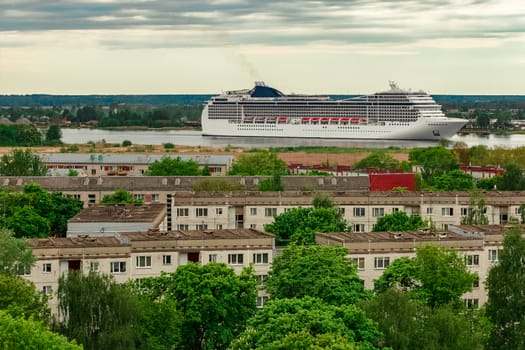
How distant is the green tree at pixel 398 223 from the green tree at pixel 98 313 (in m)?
19.9

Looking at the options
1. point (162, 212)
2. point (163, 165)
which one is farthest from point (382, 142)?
point (162, 212)

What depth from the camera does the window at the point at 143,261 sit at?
38.8 meters

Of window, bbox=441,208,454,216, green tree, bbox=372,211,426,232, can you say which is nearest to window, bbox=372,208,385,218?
window, bbox=441,208,454,216

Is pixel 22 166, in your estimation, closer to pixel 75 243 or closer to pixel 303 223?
pixel 303 223

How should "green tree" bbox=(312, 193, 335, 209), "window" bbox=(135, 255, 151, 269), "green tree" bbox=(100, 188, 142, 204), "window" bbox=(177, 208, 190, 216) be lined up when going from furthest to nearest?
"green tree" bbox=(100, 188, 142, 204)
"window" bbox=(177, 208, 190, 216)
"green tree" bbox=(312, 193, 335, 209)
"window" bbox=(135, 255, 151, 269)

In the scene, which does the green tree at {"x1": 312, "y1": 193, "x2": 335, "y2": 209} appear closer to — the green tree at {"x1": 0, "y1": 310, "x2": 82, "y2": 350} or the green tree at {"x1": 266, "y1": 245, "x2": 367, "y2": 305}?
the green tree at {"x1": 266, "y1": 245, "x2": 367, "y2": 305}

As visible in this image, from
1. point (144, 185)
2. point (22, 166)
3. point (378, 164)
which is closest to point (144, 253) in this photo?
point (144, 185)

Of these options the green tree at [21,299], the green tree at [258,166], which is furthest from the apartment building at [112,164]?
the green tree at [21,299]

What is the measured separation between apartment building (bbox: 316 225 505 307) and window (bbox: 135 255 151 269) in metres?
5.98

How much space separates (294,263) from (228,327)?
292 centimetres

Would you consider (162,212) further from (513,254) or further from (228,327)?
(513,254)

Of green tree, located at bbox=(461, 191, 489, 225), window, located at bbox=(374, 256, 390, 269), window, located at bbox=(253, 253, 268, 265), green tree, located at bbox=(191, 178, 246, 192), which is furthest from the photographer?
green tree, located at bbox=(191, 178, 246, 192)

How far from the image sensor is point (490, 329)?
99.6 ft

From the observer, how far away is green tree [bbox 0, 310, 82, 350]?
2395cm
